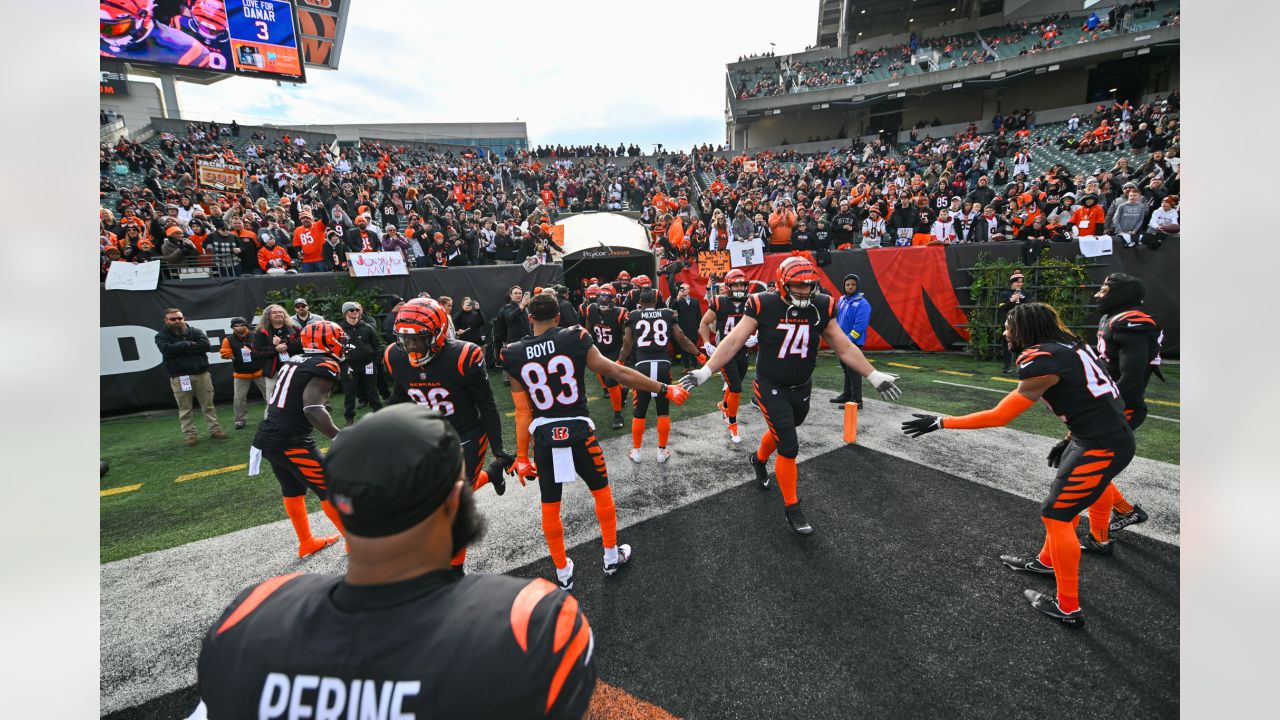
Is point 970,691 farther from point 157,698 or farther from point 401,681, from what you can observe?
point 157,698

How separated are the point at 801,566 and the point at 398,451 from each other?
3943 mm

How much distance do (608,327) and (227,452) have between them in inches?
258

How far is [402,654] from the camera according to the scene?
126 centimetres

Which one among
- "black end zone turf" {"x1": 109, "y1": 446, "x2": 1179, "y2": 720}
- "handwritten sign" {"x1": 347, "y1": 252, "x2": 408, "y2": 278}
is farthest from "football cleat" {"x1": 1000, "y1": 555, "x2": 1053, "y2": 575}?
"handwritten sign" {"x1": 347, "y1": 252, "x2": 408, "y2": 278}

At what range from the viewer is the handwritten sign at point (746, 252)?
14414mm

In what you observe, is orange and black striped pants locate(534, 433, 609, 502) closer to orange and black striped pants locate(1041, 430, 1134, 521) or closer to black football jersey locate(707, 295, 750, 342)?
orange and black striped pants locate(1041, 430, 1134, 521)

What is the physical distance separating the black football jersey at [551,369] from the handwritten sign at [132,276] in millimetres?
11061

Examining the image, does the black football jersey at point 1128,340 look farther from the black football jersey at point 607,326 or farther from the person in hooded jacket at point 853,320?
the black football jersey at point 607,326

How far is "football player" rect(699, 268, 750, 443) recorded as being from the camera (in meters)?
7.64

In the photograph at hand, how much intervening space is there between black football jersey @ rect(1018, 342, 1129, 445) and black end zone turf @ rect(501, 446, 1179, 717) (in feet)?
4.56

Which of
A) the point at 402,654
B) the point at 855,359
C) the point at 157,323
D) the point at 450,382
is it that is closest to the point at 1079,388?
the point at 855,359

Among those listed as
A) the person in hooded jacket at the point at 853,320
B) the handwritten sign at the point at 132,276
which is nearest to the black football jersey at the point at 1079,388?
the person in hooded jacket at the point at 853,320

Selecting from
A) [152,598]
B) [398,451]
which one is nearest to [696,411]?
[152,598]

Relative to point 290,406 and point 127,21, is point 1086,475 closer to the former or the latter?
point 290,406
